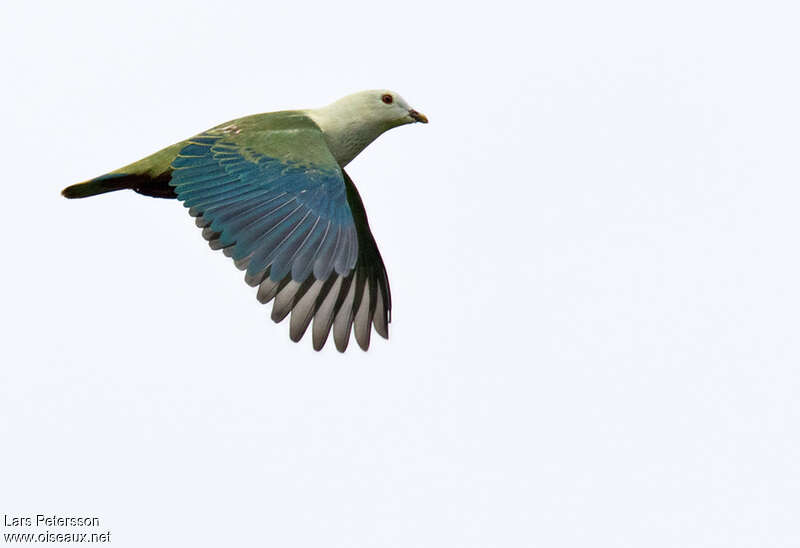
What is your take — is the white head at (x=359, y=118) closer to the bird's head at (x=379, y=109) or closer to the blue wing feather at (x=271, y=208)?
the bird's head at (x=379, y=109)

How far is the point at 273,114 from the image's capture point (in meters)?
11.9

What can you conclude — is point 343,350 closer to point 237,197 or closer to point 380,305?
point 380,305

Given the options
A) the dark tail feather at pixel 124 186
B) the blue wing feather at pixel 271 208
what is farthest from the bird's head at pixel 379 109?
the dark tail feather at pixel 124 186

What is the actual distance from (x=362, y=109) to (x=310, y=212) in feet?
5.38

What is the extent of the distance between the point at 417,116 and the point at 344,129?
0.65 metres

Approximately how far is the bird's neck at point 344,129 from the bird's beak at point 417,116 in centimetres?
27

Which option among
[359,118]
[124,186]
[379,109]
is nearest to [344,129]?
[359,118]

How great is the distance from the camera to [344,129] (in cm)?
1218

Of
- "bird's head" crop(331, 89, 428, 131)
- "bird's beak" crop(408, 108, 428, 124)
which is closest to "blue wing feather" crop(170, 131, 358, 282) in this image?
"bird's head" crop(331, 89, 428, 131)

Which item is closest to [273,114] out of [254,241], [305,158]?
[305,158]

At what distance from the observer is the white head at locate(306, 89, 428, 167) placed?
39.9ft

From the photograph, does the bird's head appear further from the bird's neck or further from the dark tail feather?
the dark tail feather

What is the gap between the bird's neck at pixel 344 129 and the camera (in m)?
12.1

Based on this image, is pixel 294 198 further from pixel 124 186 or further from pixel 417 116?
pixel 417 116
